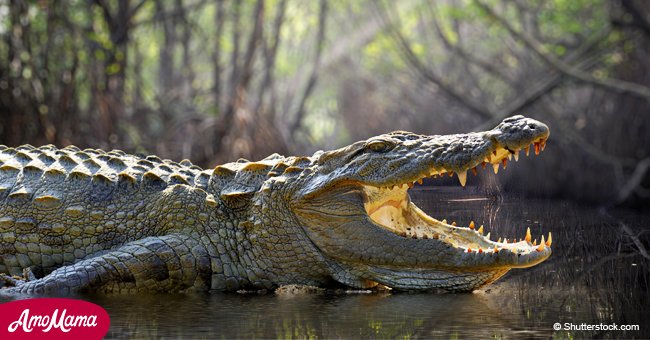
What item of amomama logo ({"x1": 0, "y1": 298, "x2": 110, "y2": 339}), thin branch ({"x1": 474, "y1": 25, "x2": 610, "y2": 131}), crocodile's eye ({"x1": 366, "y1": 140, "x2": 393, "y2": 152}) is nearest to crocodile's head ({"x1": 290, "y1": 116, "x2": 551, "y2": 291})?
crocodile's eye ({"x1": 366, "y1": 140, "x2": 393, "y2": 152})

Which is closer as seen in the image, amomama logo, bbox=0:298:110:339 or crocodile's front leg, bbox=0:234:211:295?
amomama logo, bbox=0:298:110:339

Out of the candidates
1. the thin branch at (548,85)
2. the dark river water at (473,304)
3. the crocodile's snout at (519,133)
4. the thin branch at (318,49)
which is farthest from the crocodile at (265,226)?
the thin branch at (318,49)

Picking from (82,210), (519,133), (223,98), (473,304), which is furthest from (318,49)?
(473,304)

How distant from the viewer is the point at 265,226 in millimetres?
4695

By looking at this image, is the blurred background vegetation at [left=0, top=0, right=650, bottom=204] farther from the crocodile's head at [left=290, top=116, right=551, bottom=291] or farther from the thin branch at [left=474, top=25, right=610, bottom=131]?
the crocodile's head at [left=290, top=116, right=551, bottom=291]

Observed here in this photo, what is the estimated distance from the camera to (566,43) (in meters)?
17.0

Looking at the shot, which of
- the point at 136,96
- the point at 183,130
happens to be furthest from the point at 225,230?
the point at 136,96

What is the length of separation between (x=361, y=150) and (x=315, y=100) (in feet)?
114

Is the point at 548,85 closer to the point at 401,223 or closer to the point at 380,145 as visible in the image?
the point at 401,223

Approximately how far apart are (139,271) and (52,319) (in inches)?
30.2

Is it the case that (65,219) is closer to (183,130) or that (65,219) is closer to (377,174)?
(377,174)

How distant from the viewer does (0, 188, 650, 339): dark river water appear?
11.5 feet

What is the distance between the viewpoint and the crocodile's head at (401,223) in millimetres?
4293

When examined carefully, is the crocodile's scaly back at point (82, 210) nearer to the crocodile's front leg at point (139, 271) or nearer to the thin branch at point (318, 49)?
the crocodile's front leg at point (139, 271)
